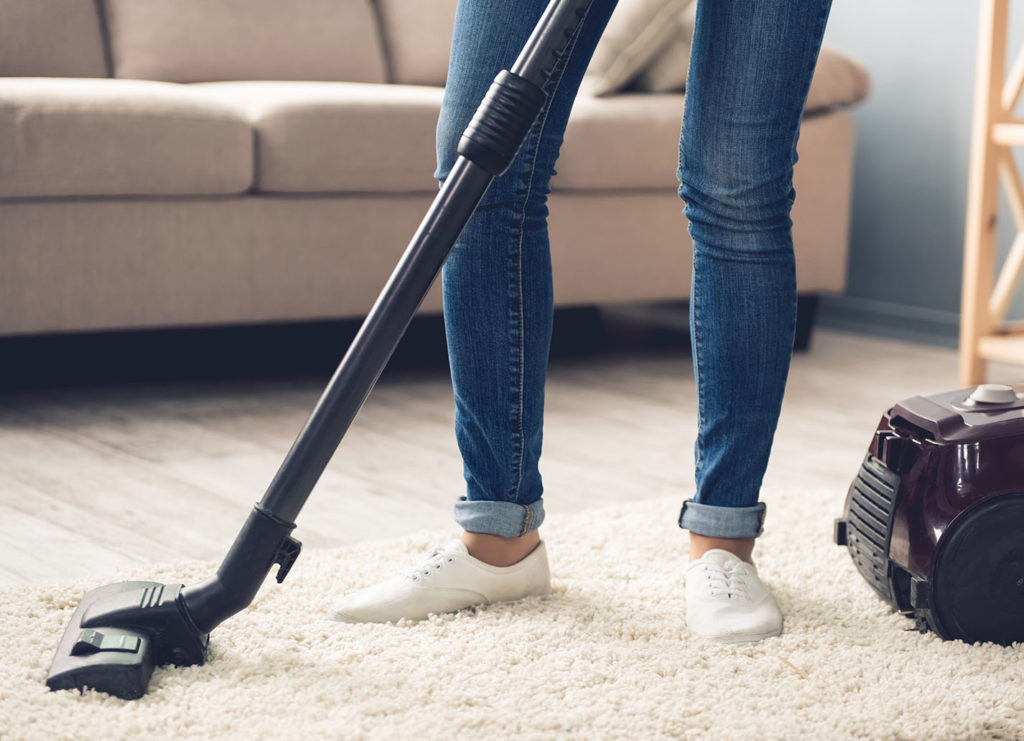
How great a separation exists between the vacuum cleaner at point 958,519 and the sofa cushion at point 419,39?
1948 millimetres

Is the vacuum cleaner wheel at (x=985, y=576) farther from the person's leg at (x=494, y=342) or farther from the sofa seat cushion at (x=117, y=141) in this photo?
the sofa seat cushion at (x=117, y=141)

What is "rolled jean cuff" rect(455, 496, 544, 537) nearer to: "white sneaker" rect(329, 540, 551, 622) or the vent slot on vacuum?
"white sneaker" rect(329, 540, 551, 622)

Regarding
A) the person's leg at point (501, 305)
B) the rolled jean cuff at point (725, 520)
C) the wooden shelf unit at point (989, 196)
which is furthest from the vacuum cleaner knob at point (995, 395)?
the wooden shelf unit at point (989, 196)

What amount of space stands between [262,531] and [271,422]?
1.03m

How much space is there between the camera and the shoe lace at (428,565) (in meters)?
1.10

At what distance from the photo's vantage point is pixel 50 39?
7.98 ft

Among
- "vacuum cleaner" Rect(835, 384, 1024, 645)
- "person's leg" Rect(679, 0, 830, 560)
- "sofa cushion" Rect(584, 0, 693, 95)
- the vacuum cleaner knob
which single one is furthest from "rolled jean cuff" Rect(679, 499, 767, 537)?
"sofa cushion" Rect(584, 0, 693, 95)

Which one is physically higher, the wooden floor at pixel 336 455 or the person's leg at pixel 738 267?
the person's leg at pixel 738 267

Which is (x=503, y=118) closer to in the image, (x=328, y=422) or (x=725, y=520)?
(x=328, y=422)

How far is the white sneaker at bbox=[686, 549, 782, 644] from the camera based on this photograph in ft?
3.48

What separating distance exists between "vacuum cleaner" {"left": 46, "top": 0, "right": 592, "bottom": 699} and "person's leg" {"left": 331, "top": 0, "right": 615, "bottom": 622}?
5.6 inches

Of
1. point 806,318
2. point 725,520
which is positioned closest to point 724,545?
point 725,520

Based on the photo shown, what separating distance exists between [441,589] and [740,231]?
393 mm

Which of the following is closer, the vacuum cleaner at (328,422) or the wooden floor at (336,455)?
the vacuum cleaner at (328,422)
